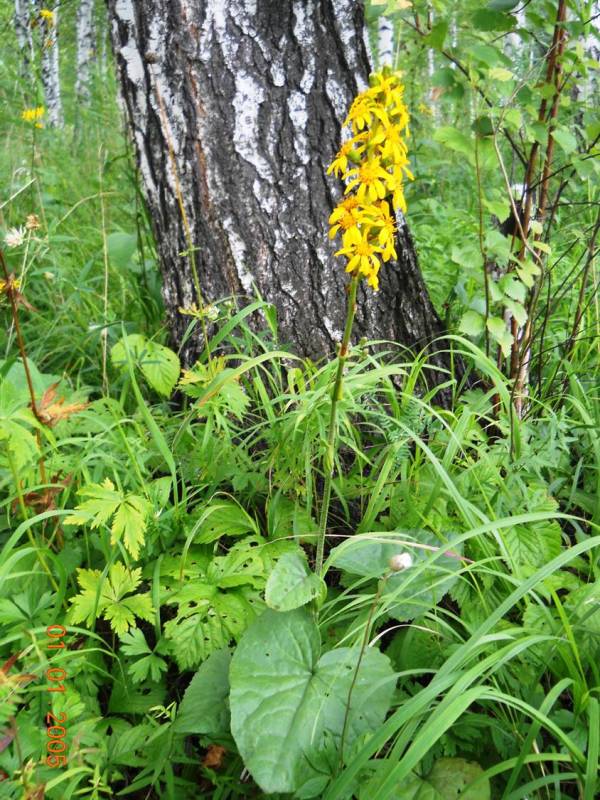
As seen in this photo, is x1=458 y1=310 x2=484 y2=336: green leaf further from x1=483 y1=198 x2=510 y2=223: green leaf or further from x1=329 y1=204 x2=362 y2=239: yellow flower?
x1=329 y1=204 x2=362 y2=239: yellow flower

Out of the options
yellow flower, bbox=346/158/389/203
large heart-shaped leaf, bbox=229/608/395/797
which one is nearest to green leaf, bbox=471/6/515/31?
yellow flower, bbox=346/158/389/203

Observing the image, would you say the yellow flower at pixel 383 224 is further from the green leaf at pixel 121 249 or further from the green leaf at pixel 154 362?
the green leaf at pixel 121 249

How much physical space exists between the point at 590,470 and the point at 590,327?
0.65 metres

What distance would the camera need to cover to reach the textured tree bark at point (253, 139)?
1750mm

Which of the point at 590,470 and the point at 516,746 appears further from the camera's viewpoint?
the point at 590,470

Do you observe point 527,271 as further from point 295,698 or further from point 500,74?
point 295,698

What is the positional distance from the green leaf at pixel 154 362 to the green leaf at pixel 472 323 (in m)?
0.85

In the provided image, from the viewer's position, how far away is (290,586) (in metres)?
1.10

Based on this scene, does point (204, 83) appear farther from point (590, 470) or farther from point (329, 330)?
point (590, 470)

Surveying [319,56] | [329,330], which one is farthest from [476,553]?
[319,56]

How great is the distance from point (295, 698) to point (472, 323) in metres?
1.11

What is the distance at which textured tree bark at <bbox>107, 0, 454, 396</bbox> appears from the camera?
175 cm

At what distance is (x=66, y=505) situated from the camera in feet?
5.04

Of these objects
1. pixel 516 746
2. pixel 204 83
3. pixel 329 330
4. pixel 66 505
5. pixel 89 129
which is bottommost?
pixel 516 746
